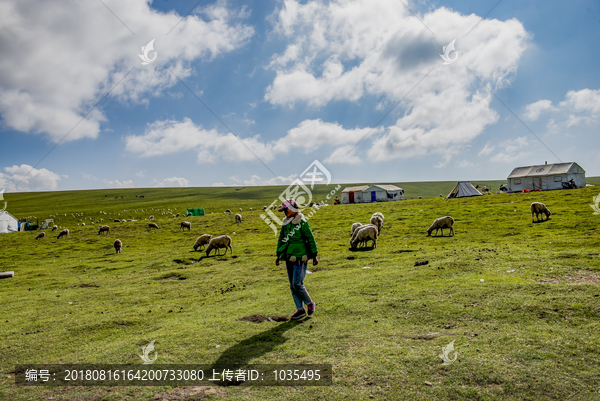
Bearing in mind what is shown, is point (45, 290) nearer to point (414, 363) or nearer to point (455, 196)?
point (414, 363)

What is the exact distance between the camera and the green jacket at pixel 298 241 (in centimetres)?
841

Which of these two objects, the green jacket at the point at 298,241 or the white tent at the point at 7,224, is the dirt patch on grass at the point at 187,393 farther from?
the white tent at the point at 7,224

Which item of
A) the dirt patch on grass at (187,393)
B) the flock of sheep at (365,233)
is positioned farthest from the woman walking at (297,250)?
the flock of sheep at (365,233)

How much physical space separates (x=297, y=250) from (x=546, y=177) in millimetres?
74003

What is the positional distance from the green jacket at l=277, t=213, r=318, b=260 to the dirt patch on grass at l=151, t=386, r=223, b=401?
3.76 m

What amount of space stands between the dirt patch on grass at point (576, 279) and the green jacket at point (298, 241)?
7359 mm

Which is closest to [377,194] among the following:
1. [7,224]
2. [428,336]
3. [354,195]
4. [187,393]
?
[354,195]

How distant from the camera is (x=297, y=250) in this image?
27.5 ft

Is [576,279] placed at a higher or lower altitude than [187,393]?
higher

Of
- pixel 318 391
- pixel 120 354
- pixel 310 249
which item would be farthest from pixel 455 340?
pixel 120 354

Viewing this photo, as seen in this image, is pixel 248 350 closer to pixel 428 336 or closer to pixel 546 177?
pixel 428 336

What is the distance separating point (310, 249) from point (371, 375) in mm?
3688

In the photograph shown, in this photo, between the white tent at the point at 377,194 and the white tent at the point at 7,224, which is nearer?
the white tent at the point at 7,224

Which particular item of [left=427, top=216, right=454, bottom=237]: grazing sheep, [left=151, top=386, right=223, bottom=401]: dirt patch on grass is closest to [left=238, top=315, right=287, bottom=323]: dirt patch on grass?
[left=151, top=386, right=223, bottom=401]: dirt patch on grass
